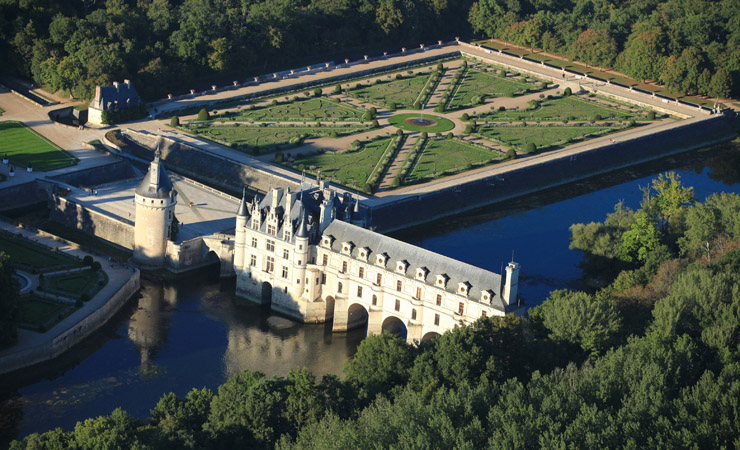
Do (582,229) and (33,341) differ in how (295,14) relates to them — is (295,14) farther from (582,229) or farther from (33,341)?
(33,341)

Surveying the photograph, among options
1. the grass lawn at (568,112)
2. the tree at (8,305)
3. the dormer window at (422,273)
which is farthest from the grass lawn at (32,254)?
the grass lawn at (568,112)

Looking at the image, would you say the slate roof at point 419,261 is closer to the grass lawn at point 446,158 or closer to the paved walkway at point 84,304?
the paved walkway at point 84,304

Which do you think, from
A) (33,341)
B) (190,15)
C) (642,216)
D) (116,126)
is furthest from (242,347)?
(190,15)

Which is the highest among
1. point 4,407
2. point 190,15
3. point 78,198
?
point 190,15

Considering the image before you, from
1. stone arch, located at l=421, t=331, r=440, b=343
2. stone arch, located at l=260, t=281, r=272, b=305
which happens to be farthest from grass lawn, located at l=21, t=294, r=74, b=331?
stone arch, located at l=421, t=331, r=440, b=343

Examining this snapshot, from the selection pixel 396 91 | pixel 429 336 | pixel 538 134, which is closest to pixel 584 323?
pixel 429 336

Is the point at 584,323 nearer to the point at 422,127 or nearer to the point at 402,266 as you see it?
the point at 402,266
